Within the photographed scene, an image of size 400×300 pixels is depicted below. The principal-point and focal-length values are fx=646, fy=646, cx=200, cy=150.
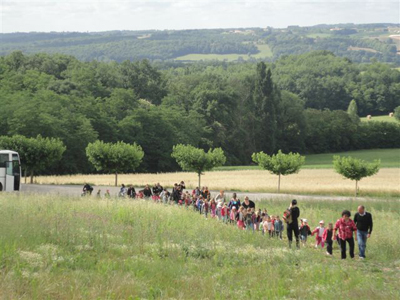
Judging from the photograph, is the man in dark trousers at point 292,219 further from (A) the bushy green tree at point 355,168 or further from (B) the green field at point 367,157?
(B) the green field at point 367,157

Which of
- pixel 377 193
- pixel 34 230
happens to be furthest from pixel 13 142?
pixel 34 230

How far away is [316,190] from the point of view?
52312mm

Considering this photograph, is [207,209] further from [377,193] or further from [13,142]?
[13,142]

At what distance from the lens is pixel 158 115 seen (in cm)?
10375

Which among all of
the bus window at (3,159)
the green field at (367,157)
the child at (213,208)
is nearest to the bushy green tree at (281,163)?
the bus window at (3,159)

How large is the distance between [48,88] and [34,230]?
94.9 meters

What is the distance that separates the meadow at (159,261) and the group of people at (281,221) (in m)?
0.70

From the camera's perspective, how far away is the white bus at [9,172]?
3978 centimetres

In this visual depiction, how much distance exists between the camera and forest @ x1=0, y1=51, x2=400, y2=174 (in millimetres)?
86875

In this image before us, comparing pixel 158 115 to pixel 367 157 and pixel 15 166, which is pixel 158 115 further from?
pixel 15 166

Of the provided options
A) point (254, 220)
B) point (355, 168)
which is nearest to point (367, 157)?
point (355, 168)

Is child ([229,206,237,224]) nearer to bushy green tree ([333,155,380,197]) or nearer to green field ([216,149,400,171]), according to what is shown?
bushy green tree ([333,155,380,197])

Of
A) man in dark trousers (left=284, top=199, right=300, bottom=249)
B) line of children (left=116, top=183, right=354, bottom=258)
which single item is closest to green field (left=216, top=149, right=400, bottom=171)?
line of children (left=116, top=183, right=354, bottom=258)

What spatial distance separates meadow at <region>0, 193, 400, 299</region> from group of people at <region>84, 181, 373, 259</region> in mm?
703
